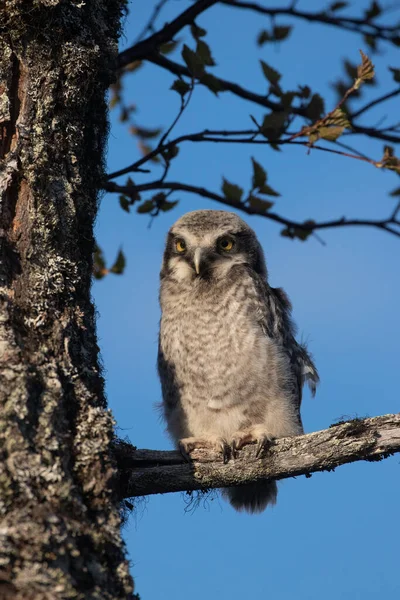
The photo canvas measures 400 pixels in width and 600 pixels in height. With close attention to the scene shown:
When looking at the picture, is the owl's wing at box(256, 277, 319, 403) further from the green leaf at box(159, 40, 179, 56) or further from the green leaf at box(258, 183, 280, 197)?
the green leaf at box(159, 40, 179, 56)

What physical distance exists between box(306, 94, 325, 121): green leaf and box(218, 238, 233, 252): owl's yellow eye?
87 centimetres

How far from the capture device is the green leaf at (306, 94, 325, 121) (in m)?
3.82

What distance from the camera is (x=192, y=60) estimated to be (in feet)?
12.4

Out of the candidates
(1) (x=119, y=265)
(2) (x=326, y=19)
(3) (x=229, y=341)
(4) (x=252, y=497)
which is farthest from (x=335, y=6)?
(4) (x=252, y=497)

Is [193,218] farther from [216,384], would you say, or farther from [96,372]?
[96,372]

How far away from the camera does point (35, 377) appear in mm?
2094

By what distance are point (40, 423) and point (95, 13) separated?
170 centimetres

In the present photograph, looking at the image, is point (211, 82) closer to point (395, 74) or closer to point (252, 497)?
point (395, 74)

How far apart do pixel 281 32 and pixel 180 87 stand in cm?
91

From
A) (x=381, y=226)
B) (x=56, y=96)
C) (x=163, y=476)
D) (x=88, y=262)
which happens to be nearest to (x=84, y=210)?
(x=88, y=262)

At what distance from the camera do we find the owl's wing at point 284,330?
13.3ft

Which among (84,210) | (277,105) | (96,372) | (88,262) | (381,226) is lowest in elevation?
(96,372)

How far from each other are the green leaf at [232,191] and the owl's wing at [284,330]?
555 millimetres

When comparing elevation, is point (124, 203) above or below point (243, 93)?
below
